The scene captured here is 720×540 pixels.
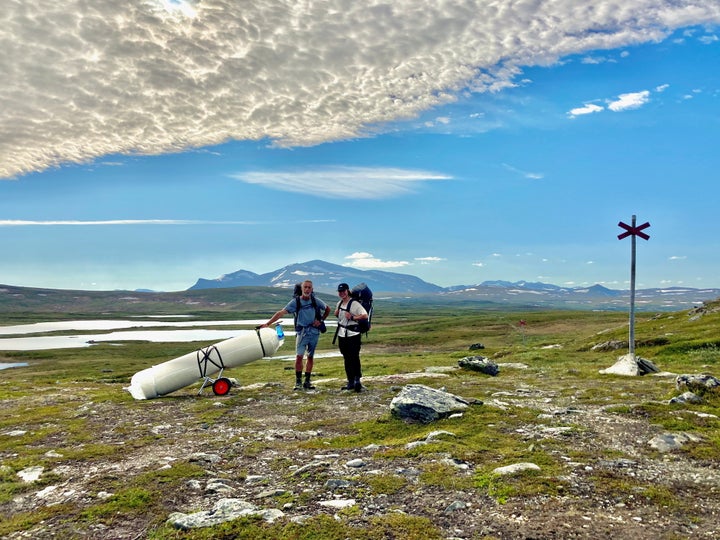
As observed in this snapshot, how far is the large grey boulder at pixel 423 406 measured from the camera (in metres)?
13.0

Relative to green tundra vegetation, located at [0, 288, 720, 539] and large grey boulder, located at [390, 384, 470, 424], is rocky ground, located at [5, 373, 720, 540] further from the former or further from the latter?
large grey boulder, located at [390, 384, 470, 424]

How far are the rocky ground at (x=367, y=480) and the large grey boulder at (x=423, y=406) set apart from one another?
1500mm

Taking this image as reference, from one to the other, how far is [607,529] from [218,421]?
462 inches

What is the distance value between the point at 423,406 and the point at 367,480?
16.3ft

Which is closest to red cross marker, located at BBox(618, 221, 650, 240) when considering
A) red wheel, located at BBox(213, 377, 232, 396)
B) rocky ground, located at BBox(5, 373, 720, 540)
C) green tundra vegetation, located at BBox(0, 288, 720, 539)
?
green tundra vegetation, located at BBox(0, 288, 720, 539)

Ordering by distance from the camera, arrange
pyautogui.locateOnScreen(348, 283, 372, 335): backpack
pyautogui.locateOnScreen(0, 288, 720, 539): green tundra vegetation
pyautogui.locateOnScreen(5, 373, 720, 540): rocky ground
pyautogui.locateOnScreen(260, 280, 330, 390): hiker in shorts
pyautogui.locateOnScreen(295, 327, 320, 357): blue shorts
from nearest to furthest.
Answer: pyautogui.locateOnScreen(5, 373, 720, 540): rocky ground → pyautogui.locateOnScreen(0, 288, 720, 539): green tundra vegetation → pyautogui.locateOnScreen(348, 283, 372, 335): backpack → pyautogui.locateOnScreen(260, 280, 330, 390): hiker in shorts → pyautogui.locateOnScreen(295, 327, 320, 357): blue shorts

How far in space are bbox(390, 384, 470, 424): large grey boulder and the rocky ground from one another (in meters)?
1.50

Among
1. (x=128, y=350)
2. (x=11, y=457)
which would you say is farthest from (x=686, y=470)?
(x=128, y=350)

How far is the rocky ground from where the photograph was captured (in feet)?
21.9

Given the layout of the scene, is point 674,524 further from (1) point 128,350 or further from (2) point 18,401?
(1) point 128,350

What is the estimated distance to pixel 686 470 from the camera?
8.52 meters

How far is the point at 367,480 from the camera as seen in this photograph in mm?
8484

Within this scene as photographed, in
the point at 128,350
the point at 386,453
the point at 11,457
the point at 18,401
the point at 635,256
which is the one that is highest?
the point at 635,256

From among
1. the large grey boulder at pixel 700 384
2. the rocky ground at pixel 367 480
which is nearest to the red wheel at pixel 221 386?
the rocky ground at pixel 367 480
